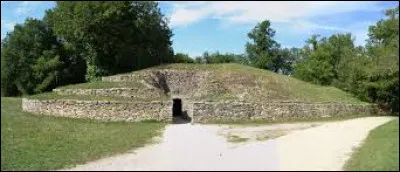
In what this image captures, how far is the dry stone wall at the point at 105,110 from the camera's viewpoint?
26.4 metres

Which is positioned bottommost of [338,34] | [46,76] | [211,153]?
[211,153]

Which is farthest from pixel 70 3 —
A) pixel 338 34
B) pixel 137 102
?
pixel 338 34

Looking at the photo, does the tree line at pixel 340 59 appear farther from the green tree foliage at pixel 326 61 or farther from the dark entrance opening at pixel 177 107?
the dark entrance opening at pixel 177 107

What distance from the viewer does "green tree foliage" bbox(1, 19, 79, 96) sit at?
38719 millimetres

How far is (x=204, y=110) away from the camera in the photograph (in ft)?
90.6

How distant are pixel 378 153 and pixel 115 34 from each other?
50.3ft

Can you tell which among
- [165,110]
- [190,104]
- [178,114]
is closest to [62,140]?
[165,110]

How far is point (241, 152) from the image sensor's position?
16344 millimetres

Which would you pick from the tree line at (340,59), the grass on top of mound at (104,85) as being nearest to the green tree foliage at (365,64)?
the tree line at (340,59)

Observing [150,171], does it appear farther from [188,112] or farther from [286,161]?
[188,112]

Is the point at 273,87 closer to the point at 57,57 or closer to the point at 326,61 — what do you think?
the point at 57,57

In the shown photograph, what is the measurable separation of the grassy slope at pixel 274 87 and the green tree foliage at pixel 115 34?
1.57m

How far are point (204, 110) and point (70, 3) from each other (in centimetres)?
1588

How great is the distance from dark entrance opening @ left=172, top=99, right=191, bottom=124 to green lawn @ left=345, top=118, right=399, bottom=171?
38.3 feet
